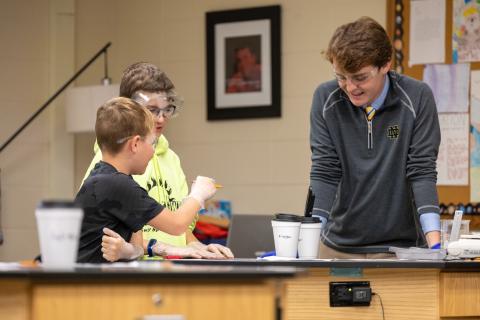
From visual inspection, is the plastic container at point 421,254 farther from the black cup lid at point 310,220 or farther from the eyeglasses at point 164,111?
the eyeglasses at point 164,111

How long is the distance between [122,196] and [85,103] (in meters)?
2.90

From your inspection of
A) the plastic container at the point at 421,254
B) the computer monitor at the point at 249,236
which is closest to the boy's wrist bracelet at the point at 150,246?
the plastic container at the point at 421,254

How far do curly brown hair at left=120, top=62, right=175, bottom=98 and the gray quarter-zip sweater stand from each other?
0.55 meters

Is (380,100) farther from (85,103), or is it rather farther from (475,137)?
(85,103)

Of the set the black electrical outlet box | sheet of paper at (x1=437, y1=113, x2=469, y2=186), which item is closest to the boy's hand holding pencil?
the black electrical outlet box

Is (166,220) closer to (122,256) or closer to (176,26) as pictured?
(122,256)

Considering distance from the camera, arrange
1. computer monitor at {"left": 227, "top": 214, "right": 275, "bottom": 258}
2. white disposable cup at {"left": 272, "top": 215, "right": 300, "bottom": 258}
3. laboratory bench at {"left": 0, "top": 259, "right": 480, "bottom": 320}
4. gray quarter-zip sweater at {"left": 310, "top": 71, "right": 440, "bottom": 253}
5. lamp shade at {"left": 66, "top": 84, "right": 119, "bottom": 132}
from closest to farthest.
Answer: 1. laboratory bench at {"left": 0, "top": 259, "right": 480, "bottom": 320}
2. white disposable cup at {"left": 272, "top": 215, "right": 300, "bottom": 258}
3. gray quarter-zip sweater at {"left": 310, "top": 71, "right": 440, "bottom": 253}
4. computer monitor at {"left": 227, "top": 214, "right": 275, "bottom": 258}
5. lamp shade at {"left": 66, "top": 84, "right": 119, "bottom": 132}

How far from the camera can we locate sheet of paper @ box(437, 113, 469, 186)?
15.7ft

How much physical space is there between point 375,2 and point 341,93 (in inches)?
85.4

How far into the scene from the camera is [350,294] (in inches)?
97.8

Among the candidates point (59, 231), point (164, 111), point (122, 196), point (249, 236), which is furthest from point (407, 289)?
point (249, 236)

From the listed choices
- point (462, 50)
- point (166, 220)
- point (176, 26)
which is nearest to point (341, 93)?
point (166, 220)

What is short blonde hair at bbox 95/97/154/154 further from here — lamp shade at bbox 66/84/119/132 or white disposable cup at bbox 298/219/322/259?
lamp shade at bbox 66/84/119/132

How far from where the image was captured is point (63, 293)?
5.43 feet
